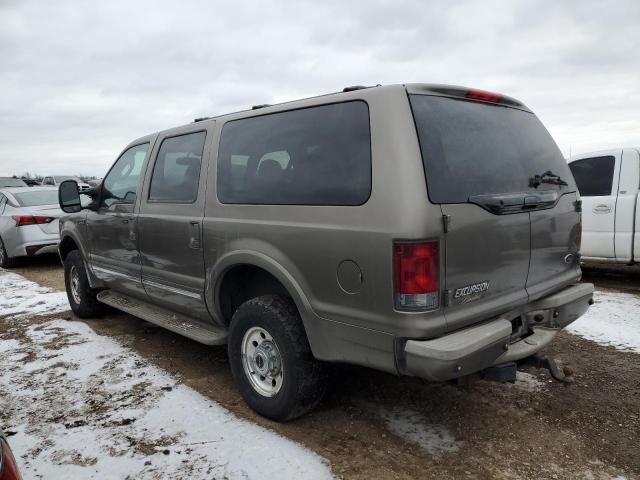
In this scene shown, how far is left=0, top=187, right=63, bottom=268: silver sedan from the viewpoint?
30.2 ft

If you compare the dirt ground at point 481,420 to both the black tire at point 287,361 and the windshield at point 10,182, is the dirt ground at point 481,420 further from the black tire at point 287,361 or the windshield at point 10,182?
the windshield at point 10,182

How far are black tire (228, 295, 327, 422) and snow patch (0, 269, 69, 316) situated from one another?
4.17 meters

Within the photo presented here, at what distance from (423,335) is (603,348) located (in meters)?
2.79

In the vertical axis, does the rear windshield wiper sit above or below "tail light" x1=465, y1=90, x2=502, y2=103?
below

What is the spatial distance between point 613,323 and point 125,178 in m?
4.96

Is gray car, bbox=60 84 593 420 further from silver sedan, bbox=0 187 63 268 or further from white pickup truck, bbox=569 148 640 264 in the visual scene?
silver sedan, bbox=0 187 63 268

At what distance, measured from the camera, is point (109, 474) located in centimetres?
257

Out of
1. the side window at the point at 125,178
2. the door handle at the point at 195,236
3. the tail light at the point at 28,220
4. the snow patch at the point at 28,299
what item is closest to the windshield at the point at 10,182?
the tail light at the point at 28,220

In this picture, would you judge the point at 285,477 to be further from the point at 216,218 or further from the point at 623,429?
the point at 623,429

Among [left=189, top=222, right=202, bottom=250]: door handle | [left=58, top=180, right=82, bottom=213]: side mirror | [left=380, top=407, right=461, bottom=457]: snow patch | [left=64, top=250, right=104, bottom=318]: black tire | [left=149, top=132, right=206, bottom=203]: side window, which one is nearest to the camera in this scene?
[left=380, top=407, right=461, bottom=457]: snow patch

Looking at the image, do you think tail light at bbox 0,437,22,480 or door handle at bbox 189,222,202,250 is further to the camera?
door handle at bbox 189,222,202,250

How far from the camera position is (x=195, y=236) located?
3.44 meters

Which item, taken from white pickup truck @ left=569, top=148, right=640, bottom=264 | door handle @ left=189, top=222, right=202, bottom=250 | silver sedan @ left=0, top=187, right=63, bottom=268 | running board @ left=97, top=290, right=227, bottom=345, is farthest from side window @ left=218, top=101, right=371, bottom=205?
silver sedan @ left=0, top=187, right=63, bottom=268

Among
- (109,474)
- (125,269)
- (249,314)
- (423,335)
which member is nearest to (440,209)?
(423,335)
